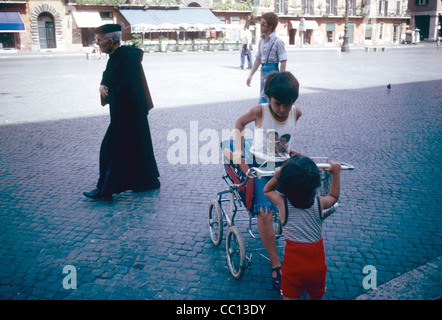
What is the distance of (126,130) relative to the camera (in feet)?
15.3

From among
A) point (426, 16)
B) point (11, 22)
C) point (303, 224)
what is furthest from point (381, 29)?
point (303, 224)

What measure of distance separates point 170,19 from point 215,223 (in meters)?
39.4

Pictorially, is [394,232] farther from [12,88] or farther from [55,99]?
[12,88]

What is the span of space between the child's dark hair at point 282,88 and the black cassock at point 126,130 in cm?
215

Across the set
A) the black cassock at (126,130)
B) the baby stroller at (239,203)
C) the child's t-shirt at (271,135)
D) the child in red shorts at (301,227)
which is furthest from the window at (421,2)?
the child in red shorts at (301,227)

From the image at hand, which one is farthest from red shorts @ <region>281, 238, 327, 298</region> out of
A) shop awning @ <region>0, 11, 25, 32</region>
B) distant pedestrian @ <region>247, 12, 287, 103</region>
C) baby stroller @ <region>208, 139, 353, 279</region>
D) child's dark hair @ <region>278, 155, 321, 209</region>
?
shop awning @ <region>0, 11, 25, 32</region>

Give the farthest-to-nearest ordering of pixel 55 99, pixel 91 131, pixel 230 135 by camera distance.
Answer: pixel 55 99 < pixel 91 131 < pixel 230 135

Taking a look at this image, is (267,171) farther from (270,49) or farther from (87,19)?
(87,19)

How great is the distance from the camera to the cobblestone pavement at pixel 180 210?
3.06 meters

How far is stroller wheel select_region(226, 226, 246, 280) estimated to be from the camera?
2.93m

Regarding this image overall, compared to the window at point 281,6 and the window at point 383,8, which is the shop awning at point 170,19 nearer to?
the window at point 281,6

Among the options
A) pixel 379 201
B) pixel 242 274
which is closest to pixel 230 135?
pixel 379 201
